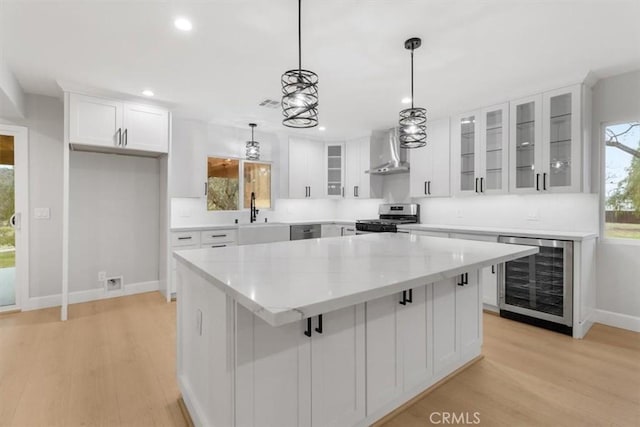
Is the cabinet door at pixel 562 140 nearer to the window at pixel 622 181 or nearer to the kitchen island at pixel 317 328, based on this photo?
the window at pixel 622 181

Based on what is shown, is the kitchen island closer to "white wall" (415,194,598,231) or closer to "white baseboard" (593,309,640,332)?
"white wall" (415,194,598,231)

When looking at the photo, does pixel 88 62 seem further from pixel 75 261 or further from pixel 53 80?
pixel 75 261

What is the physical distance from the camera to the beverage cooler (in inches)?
120

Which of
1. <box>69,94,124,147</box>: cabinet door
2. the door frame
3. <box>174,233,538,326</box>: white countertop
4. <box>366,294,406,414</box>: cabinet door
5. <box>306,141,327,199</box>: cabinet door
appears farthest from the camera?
<box>306,141,327,199</box>: cabinet door

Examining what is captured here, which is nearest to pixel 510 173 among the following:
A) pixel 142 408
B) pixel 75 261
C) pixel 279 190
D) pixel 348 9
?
pixel 348 9

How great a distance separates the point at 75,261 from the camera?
4.02 metres

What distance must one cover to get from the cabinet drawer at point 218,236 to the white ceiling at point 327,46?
1772 mm

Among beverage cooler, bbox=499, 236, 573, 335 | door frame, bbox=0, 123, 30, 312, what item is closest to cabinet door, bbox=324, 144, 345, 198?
beverage cooler, bbox=499, 236, 573, 335

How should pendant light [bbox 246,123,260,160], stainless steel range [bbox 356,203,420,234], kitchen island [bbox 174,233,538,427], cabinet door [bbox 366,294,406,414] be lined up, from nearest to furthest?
kitchen island [bbox 174,233,538,427], cabinet door [bbox 366,294,406,414], stainless steel range [bbox 356,203,420,234], pendant light [bbox 246,123,260,160]

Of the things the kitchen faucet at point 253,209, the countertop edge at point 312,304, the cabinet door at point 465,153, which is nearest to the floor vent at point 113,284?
the kitchen faucet at point 253,209

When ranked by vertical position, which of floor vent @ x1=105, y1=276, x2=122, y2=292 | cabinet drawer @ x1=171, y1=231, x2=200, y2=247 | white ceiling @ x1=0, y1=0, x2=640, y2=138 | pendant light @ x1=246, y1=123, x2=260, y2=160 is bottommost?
floor vent @ x1=105, y1=276, x2=122, y2=292

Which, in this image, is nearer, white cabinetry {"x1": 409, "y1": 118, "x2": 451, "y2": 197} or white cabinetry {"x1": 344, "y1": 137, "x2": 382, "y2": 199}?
white cabinetry {"x1": 409, "y1": 118, "x2": 451, "y2": 197}

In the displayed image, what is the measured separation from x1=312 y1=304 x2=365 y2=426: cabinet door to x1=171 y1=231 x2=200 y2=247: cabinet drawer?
10.6 ft

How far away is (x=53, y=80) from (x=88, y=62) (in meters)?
0.77
